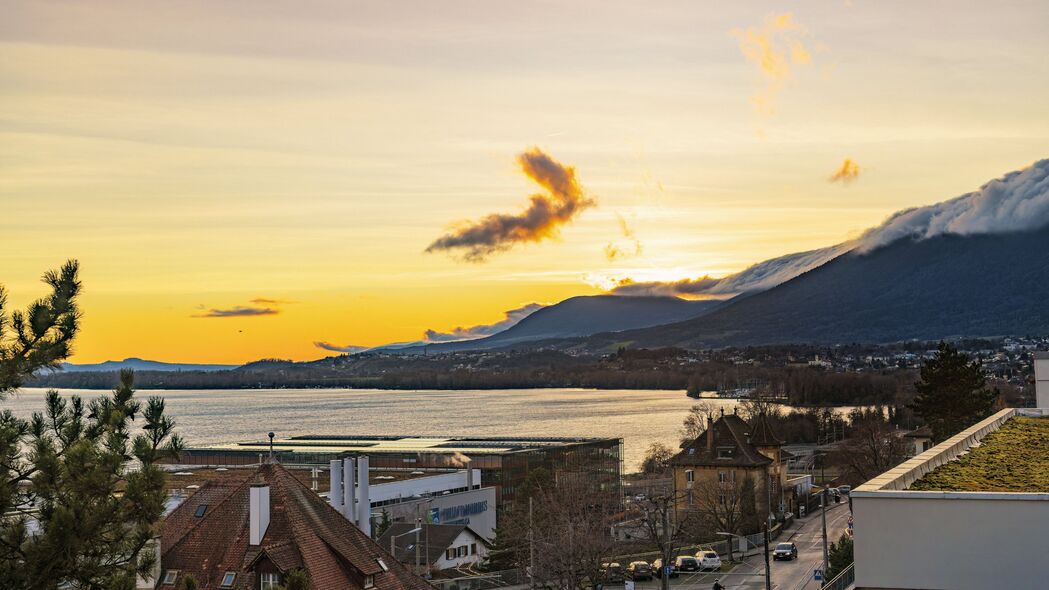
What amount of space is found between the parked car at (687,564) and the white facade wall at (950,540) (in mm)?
41827

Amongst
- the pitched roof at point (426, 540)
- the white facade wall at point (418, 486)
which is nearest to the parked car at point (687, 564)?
the pitched roof at point (426, 540)

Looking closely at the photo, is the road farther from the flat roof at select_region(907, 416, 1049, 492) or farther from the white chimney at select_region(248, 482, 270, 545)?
the white chimney at select_region(248, 482, 270, 545)

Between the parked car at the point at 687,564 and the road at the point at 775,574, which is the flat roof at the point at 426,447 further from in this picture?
the parked car at the point at 687,564

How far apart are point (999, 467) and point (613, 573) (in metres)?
36.0

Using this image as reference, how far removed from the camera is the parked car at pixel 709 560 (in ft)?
186

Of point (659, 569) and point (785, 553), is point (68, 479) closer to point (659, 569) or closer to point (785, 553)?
point (659, 569)

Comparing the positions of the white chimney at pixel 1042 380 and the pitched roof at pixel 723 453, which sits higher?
the white chimney at pixel 1042 380

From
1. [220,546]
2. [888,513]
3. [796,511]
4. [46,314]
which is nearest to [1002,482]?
[888,513]

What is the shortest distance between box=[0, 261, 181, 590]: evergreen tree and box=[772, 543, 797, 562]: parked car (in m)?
46.3

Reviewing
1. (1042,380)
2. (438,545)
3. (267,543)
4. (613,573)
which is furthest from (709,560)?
(267,543)

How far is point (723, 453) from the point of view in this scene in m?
74.3

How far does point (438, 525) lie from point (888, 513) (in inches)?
1850

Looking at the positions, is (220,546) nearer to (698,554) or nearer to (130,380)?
(130,380)

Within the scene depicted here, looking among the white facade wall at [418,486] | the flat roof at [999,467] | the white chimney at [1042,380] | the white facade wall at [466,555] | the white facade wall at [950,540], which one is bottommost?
the white facade wall at [466,555]
